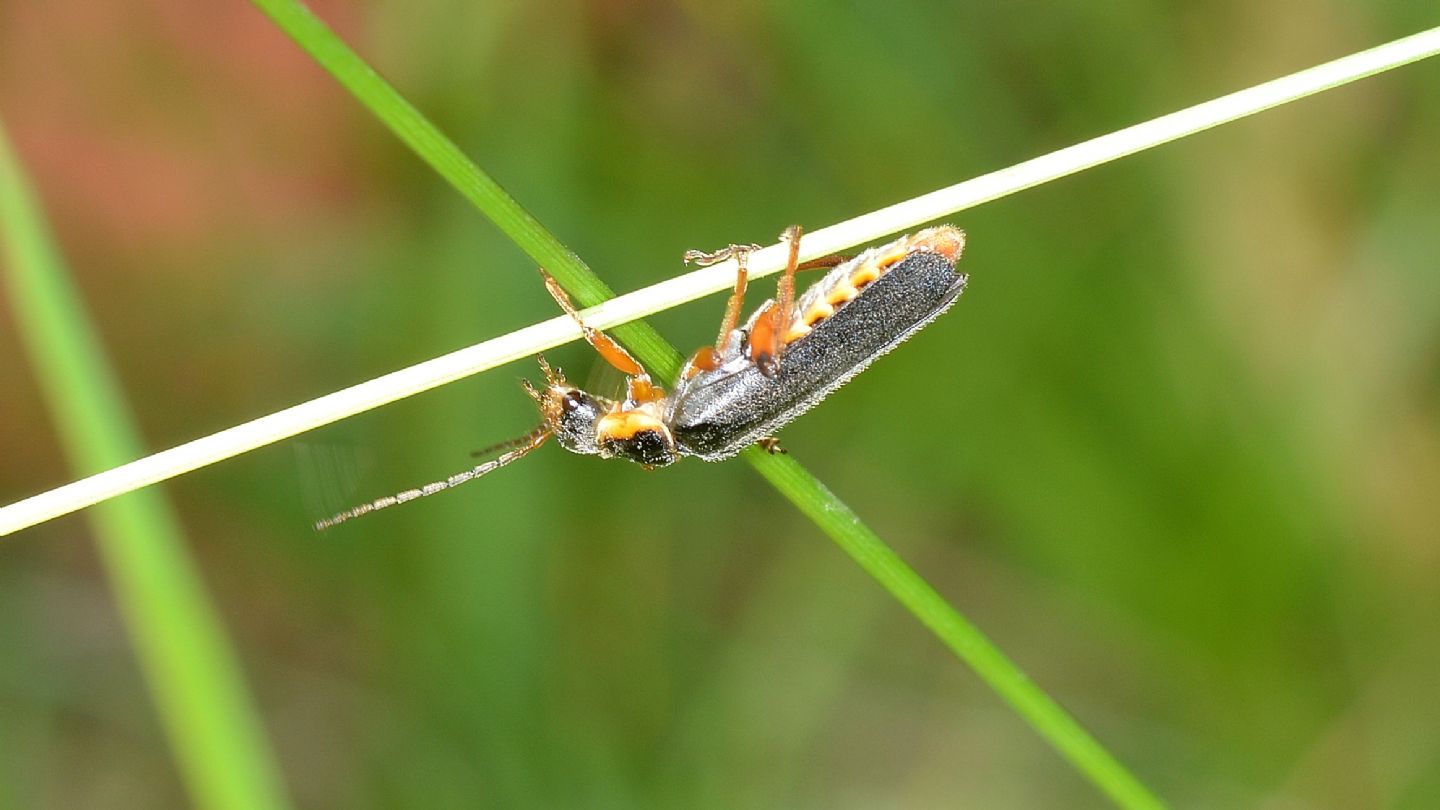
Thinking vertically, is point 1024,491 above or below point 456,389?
below

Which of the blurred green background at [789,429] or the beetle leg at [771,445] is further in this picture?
the blurred green background at [789,429]

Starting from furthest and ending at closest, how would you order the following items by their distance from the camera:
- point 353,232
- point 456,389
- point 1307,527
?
point 353,232
point 1307,527
point 456,389

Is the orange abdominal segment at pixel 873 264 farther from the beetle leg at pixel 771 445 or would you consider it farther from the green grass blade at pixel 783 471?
the green grass blade at pixel 783 471

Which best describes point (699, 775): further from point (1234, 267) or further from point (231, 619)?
point (1234, 267)

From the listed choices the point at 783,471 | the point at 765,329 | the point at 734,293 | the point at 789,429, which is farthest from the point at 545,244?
the point at 789,429

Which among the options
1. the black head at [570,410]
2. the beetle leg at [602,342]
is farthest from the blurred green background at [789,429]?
the beetle leg at [602,342]

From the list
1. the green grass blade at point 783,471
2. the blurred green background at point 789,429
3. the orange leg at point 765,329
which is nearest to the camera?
the green grass blade at point 783,471

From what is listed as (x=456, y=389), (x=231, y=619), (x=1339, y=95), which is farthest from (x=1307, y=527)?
(x=231, y=619)

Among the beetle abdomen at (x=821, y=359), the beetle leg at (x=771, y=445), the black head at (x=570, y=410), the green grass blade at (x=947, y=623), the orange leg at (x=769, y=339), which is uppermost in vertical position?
the black head at (x=570, y=410)
